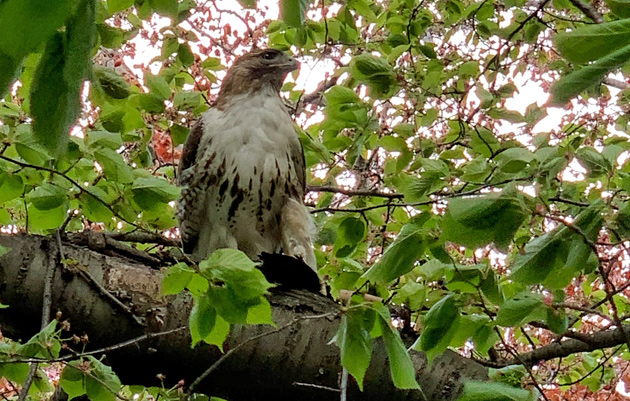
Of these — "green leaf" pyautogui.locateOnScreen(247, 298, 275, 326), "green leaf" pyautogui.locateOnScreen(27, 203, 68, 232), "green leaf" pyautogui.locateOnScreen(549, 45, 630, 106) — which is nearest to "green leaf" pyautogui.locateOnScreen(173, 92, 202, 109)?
"green leaf" pyautogui.locateOnScreen(27, 203, 68, 232)

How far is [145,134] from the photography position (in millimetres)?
2666

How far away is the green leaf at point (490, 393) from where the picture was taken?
1207 millimetres

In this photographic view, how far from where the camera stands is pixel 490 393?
124cm

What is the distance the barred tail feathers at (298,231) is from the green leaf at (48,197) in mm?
1236

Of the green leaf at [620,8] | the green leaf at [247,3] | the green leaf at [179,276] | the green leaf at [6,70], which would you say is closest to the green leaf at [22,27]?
the green leaf at [6,70]

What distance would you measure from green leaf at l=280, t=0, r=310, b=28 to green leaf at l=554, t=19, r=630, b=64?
0.25 meters

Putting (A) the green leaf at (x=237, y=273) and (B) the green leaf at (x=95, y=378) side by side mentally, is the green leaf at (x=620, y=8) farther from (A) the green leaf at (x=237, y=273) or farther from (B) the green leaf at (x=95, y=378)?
(B) the green leaf at (x=95, y=378)

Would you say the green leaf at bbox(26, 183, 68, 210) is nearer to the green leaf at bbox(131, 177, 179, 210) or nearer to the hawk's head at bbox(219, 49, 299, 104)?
the green leaf at bbox(131, 177, 179, 210)

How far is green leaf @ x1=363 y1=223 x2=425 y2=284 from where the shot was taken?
1.56 meters

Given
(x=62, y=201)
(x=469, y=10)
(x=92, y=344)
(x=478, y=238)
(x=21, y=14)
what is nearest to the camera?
(x=21, y=14)

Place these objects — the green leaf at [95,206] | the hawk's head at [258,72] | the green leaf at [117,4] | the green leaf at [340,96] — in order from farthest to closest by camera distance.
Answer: the hawk's head at [258,72] < the green leaf at [340,96] < the green leaf at [95,206] < the green leaf at [117,4]

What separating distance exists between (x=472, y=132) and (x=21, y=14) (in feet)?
7.88

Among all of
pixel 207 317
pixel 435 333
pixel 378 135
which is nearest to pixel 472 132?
pixel 378 135

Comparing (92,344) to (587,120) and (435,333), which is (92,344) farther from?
(587,120)
